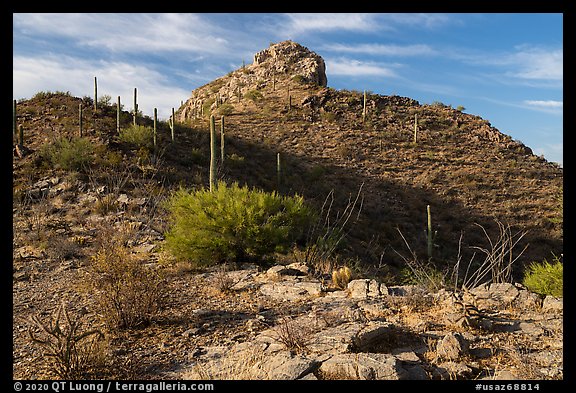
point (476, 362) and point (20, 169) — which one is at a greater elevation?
point (20, 169)

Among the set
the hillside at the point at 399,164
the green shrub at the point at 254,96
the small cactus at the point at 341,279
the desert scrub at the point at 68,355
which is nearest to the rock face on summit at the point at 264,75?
the hillside at the point at 399,164

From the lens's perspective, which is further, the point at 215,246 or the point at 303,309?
the point at 215,246

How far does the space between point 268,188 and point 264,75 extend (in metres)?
33.0

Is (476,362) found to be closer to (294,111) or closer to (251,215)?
(251,215)

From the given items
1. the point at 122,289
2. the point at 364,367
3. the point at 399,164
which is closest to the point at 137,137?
the point at 122,289

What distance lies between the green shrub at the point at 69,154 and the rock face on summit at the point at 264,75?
1082 inches

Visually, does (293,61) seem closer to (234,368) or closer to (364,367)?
(234,368)

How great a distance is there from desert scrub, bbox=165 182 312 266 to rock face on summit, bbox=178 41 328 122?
123 ft

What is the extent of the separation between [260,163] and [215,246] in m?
18.3

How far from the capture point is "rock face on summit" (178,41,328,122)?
1933 inches

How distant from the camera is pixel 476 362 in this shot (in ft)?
13.5

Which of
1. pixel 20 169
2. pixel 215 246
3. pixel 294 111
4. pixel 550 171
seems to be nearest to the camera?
pixel 215 246

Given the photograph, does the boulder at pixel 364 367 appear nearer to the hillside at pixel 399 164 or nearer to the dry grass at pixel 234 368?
the dry grass at pixel 234 368
